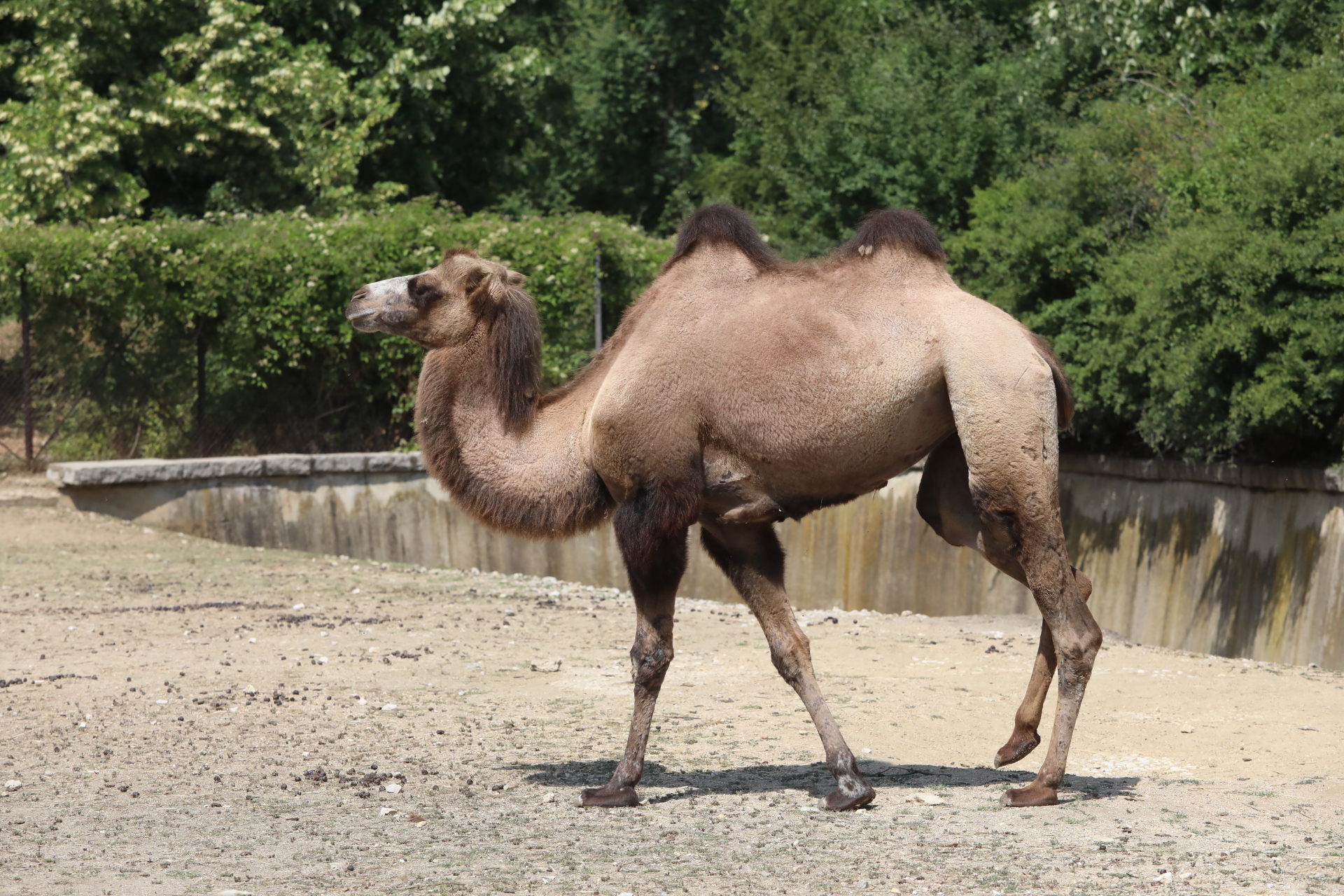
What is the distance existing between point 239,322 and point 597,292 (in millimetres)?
4403

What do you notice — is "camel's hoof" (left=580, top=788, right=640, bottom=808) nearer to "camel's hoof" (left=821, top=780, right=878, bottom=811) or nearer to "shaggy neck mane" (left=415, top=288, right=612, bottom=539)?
"camel's hoof" (left=821, top=780, right=878, bottom=811)

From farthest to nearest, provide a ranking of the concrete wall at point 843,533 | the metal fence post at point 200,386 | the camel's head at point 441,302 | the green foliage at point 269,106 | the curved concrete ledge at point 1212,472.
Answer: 1. the green foliage at point 269,106
2. the metal fence post at point 200,386
3. the concrete wall at point 843,533
4. the curved concrete ledge at point 1212,472
5. the camel's head at point 441,302

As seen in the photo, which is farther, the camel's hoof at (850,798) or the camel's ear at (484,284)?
the camel's ear at (484,284)

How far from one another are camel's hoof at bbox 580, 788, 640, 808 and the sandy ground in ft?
0.24

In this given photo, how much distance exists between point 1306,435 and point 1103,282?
2.81 m

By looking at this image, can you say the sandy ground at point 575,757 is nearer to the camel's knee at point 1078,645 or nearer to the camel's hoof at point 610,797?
the camel's hoof at point 610,797

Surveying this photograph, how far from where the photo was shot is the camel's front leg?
610cm

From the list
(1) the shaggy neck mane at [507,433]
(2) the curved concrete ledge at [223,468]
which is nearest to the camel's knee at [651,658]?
(1) the shaggy neck mane at [507,433]

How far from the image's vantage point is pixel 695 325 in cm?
629

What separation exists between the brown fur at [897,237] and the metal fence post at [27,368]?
44.2ft

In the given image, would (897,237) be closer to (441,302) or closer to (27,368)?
(441,302)

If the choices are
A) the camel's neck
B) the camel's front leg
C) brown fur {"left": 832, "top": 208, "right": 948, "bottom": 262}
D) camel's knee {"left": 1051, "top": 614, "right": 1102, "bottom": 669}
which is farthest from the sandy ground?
brown fur {"left": 832, "top": 208, "right": 948, "bottom": 262}

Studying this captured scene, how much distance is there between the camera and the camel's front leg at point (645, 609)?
20.0ft

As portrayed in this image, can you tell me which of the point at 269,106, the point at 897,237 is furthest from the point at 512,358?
the point at 269,106
